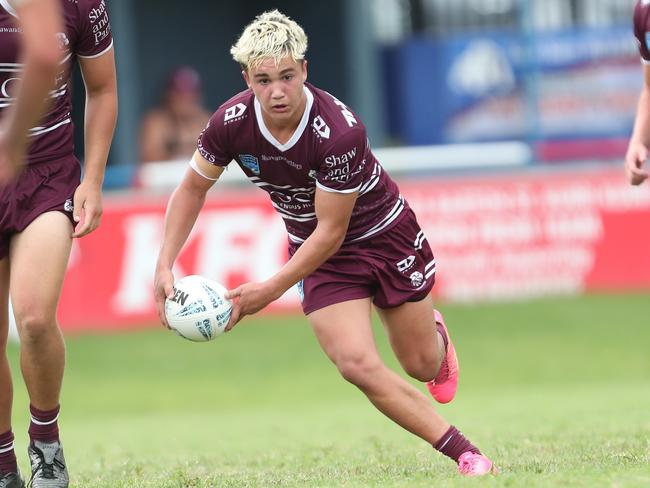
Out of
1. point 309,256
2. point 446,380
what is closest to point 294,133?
point 309,256

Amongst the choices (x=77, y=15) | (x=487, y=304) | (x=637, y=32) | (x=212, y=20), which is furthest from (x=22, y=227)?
(x=212, y=20)

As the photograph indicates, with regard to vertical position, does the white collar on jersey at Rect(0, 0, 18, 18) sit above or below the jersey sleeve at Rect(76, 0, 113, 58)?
above

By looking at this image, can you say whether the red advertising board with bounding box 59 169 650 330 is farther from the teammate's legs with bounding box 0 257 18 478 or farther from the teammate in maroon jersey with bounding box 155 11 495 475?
the teammate's legs with bounding box 0 257 18 478

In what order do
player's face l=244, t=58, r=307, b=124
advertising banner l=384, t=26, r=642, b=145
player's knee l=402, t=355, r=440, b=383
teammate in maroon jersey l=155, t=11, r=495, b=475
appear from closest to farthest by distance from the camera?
player's face l=244, t=58, r=307, b=124 < teammate in maroon jersey l=155, t=11, r=495, b=475 < player's knee l=402, t=355, r=440, b=383 < advertising banner l=384, t=26, r=642, b=145

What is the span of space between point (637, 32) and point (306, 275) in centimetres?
242

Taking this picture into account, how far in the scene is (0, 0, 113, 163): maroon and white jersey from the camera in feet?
19.5

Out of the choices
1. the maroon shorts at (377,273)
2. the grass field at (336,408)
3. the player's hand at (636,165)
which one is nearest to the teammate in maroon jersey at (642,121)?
the player's hand at (636,165)

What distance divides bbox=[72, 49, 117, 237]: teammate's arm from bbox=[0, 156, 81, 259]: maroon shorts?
0.24 feet

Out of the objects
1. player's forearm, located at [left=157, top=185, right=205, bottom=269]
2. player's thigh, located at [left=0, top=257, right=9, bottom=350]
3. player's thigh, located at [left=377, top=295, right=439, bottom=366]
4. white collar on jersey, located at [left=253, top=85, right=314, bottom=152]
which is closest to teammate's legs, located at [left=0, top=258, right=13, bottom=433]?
player's thigh, located at [left=0, top=257, right=9, bottom=350]

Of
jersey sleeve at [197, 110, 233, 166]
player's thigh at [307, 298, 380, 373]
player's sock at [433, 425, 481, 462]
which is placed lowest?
player's sock at [433, 425, 481, 462]

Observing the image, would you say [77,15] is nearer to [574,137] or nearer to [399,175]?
[399,175]

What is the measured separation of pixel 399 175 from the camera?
15648 millimetres

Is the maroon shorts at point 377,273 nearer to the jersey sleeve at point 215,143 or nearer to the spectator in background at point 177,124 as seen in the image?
the jersey sleeve at point 215,143

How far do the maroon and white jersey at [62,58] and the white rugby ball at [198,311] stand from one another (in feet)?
2.72
